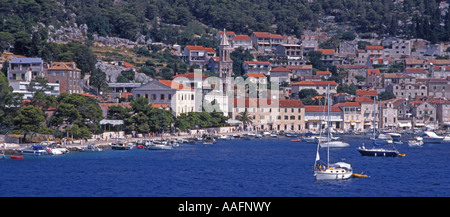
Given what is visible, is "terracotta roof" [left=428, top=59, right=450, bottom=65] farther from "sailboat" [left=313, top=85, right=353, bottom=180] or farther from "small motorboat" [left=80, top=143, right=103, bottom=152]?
"sailboat" [left=313, top=85, right=353, bottom=180]

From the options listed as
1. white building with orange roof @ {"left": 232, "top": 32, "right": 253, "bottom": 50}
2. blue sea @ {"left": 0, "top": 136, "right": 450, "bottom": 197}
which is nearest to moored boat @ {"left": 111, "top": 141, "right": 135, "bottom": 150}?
blue sea @ {"left": 0, "top": 136, "right": 450, "bottom": 197}

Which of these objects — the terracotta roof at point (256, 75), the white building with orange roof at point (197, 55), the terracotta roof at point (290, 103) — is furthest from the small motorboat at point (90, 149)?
the white building with orange roof at point (197, 55)

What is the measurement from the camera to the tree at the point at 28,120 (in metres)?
54.4

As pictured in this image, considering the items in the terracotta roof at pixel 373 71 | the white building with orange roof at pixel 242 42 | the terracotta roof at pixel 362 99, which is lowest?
the terracotta roof at pixel 362 99

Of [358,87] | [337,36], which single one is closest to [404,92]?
[358,87]

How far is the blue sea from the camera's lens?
35.4 metres

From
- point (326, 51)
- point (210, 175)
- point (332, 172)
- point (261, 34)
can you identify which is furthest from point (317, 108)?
point (332, 172)

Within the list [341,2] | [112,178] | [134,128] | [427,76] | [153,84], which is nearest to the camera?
[112,178]

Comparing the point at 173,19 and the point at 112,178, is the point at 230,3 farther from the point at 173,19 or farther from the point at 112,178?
the point at 112,178

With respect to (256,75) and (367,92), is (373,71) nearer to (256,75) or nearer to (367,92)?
(367,92)

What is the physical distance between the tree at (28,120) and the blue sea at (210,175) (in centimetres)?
452

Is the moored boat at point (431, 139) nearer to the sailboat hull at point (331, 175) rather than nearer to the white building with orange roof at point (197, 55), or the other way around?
the sailboat hull at point (331, 175)

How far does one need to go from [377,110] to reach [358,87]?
19221 mm

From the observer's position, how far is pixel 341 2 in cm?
17250
